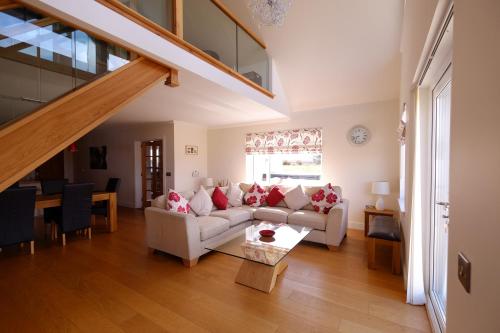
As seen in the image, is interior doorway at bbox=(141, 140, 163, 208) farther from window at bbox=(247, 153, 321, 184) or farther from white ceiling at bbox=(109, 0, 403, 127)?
window at bbox=(247, 153, 321, 184)

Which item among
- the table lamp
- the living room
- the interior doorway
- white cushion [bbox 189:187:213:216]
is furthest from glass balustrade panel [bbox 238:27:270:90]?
the interior doorway

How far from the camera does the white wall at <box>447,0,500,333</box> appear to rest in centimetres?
53

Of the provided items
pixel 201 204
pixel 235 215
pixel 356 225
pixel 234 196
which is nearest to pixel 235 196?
pixel 234 196

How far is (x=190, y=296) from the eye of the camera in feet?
6.68

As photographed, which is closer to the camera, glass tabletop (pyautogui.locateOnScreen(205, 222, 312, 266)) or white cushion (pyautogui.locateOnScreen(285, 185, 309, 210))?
glass tabletop (pyautogui.locateOnScreen(205, 222, 312, 266))

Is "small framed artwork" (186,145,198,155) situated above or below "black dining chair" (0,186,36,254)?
above

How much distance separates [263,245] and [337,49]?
3.16 metres

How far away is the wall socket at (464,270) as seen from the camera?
0.64 m

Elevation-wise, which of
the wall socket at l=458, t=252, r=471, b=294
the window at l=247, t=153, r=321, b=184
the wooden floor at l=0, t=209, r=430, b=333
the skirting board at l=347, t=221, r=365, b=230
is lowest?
the wooden floor at l=0, t=209, r=430, b=333

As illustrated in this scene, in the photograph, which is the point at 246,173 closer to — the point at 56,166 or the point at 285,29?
the point at 285,29

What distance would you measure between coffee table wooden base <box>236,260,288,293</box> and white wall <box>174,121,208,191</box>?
3371 mm

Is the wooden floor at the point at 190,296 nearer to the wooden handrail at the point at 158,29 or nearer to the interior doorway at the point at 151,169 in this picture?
the wooden handrail at the point at 158,29

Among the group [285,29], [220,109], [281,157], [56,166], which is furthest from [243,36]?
[56,166]

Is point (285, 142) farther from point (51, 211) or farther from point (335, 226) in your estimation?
point (51, 211)
